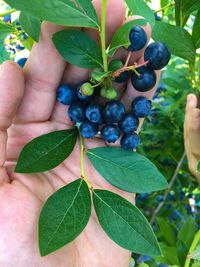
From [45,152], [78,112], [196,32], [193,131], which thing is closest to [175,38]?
[196,32]

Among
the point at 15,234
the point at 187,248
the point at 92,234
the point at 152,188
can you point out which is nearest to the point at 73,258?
the point at 92,234

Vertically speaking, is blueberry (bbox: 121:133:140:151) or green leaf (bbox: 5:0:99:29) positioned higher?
green leaf (bbox: 5:0:99:29)

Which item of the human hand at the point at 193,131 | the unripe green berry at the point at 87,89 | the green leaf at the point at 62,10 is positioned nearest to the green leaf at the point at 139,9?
the green leaf at the point at 62,10

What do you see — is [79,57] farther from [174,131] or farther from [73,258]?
[174,131]

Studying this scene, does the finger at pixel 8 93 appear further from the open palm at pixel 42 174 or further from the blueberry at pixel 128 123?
the blueberry at pixel 128 123

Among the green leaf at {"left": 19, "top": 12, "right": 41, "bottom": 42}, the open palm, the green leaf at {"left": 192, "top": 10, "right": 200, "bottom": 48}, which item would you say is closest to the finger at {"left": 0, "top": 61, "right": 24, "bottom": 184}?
the open palm

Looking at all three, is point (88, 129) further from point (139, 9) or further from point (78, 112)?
point (139, 9)

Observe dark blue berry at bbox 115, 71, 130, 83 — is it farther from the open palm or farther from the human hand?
the human hand
